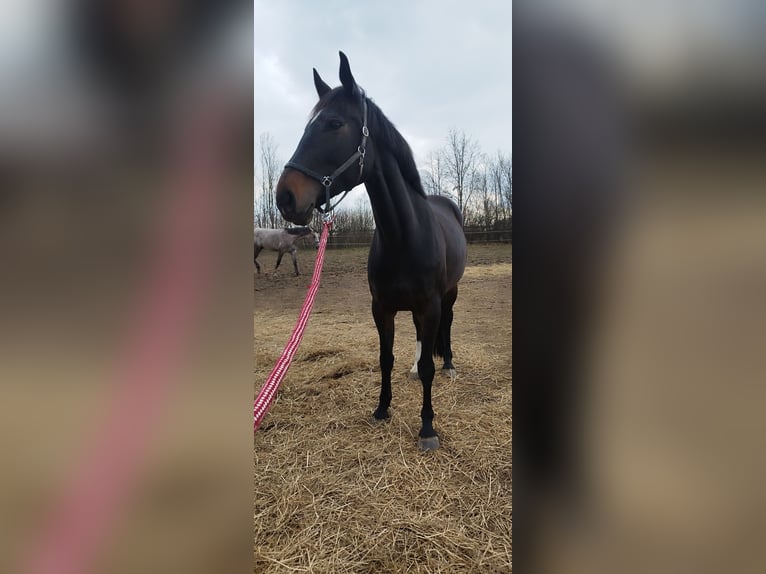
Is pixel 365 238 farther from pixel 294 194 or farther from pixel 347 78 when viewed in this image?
pixel 294 194

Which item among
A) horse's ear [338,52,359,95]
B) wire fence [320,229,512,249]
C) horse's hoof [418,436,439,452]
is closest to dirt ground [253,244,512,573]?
horse's hoof [418,436,439,452]

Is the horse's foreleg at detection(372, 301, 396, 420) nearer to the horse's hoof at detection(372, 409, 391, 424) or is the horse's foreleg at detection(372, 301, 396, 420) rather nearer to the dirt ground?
the horse's hoof at detection(372, 409, 391, 424)

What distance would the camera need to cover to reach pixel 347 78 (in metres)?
1.99

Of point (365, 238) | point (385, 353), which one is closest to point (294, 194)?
point (385, 353)

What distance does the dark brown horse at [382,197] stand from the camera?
5.97 feet

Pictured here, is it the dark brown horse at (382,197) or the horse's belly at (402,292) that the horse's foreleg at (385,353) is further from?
the horse's belly at (402,292)

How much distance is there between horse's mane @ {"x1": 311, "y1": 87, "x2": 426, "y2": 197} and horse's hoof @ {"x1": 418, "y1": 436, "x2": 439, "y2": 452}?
5.22 feet

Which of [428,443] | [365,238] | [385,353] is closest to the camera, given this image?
[428,443]
